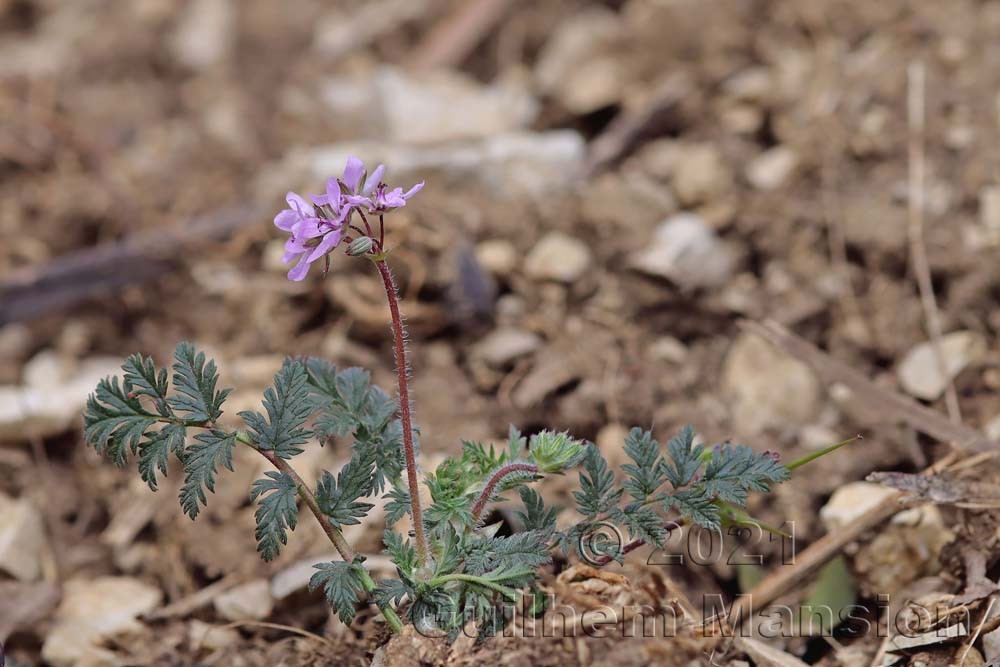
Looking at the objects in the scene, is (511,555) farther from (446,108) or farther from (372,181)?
(446,108)

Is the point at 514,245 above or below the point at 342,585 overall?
above

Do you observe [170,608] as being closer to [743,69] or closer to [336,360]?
[336,360]

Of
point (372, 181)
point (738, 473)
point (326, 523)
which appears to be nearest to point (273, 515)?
point (326, 523)

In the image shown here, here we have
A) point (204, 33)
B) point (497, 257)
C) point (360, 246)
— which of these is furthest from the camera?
point (204, 33)

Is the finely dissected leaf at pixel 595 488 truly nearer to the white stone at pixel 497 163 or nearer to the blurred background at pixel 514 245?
the blurred background at pixel 514 245

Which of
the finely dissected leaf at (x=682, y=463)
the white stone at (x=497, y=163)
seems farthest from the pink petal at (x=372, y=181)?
the white stone at (x=497, y=163)

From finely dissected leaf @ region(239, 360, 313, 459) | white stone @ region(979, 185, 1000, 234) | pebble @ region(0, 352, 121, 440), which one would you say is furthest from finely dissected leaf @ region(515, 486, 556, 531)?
white stone @ region(979, 185, 1000, 234)

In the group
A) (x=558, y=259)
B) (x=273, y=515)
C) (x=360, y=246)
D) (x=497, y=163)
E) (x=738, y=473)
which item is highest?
(x=360, y=246)
